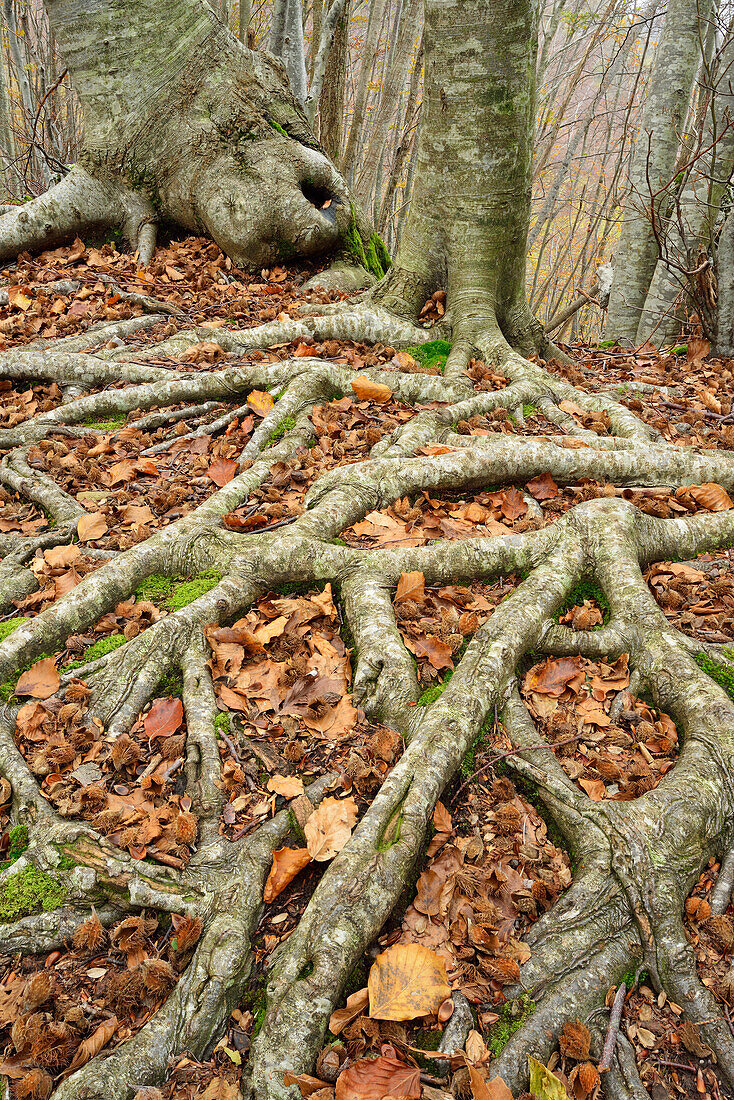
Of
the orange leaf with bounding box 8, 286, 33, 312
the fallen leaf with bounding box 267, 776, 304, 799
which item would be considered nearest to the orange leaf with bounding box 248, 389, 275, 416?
the fallen leaf with bounding box 267, 776, 304, 799

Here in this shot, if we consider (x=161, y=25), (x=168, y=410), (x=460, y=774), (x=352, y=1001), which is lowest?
(x=352, y=1001)

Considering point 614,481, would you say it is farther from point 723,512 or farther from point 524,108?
point 524,108

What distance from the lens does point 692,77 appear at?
8422mm

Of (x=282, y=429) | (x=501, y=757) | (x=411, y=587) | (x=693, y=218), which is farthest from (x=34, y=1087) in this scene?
(x=693, y=218)

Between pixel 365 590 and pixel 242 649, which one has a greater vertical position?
pixel 365 590

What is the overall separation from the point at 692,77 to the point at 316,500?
9.07 m

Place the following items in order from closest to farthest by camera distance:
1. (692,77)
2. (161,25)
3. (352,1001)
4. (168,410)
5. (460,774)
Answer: (352,1001), (460,774), (168,410), (161,25), (692,77)

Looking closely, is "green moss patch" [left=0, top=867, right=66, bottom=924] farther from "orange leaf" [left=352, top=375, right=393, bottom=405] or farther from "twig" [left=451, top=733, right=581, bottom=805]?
"orange leaf" [left=352, top=375, right=393, bottom=405]

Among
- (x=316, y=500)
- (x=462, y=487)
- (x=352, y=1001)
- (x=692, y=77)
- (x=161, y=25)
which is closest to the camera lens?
(x=352, y=1001)

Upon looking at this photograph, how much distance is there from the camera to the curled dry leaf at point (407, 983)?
172 cm

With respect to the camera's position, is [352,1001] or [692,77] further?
[692,77]

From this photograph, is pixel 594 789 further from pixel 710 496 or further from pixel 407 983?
pixel 710 496

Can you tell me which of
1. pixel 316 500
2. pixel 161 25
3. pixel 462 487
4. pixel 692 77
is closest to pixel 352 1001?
pixel 316 500

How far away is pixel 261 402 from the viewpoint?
4.27m
